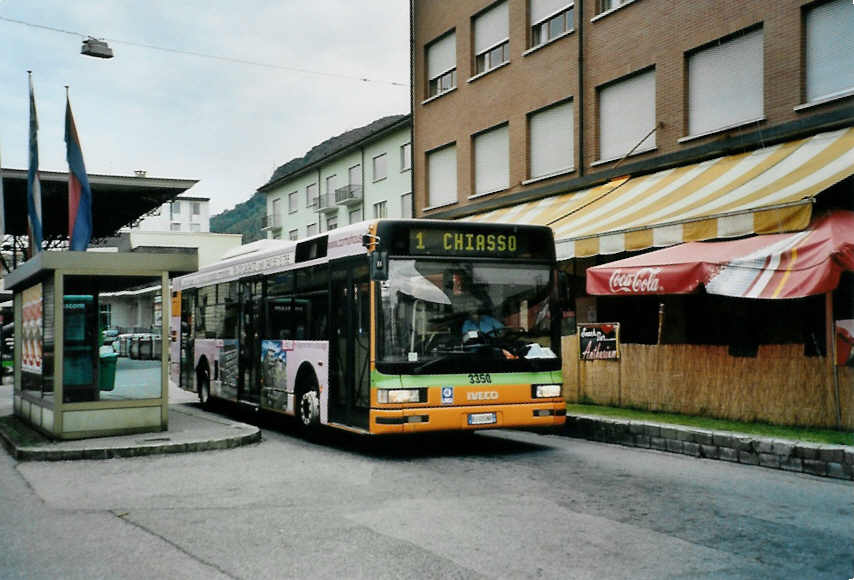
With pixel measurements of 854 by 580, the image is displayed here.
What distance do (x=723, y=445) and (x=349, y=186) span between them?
3998cm

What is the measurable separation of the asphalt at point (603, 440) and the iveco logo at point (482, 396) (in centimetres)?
245

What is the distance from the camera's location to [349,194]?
4912 cm

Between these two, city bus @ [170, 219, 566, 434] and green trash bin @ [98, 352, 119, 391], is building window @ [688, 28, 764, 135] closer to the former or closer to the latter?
city bus @ [170, 219, 566, 434]

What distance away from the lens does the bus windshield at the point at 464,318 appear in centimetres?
1018

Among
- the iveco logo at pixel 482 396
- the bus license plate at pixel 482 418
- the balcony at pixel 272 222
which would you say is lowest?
the bus license plate at pixel 482 418

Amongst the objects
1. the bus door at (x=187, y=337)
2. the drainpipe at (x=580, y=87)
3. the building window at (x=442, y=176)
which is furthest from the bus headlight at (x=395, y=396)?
the building window at (x=442, y=176)

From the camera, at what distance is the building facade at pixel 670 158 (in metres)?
12.6

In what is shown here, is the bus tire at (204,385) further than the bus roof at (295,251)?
Yes

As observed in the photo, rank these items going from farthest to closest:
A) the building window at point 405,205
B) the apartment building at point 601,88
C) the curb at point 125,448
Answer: the building window at point 405,205 < the apartment building at point 601,88 < the curb at point 125,448

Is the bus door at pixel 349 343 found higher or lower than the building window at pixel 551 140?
lower

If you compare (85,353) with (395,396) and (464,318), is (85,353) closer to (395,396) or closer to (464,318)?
(395,396)

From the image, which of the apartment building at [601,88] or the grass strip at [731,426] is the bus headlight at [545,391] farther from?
the apartment building at [601,88]

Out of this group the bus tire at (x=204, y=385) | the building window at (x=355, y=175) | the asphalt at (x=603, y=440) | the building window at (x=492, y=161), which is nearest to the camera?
the asphalt at (x=603, y=440)

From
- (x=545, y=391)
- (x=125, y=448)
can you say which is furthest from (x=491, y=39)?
(x=125, y=448)
